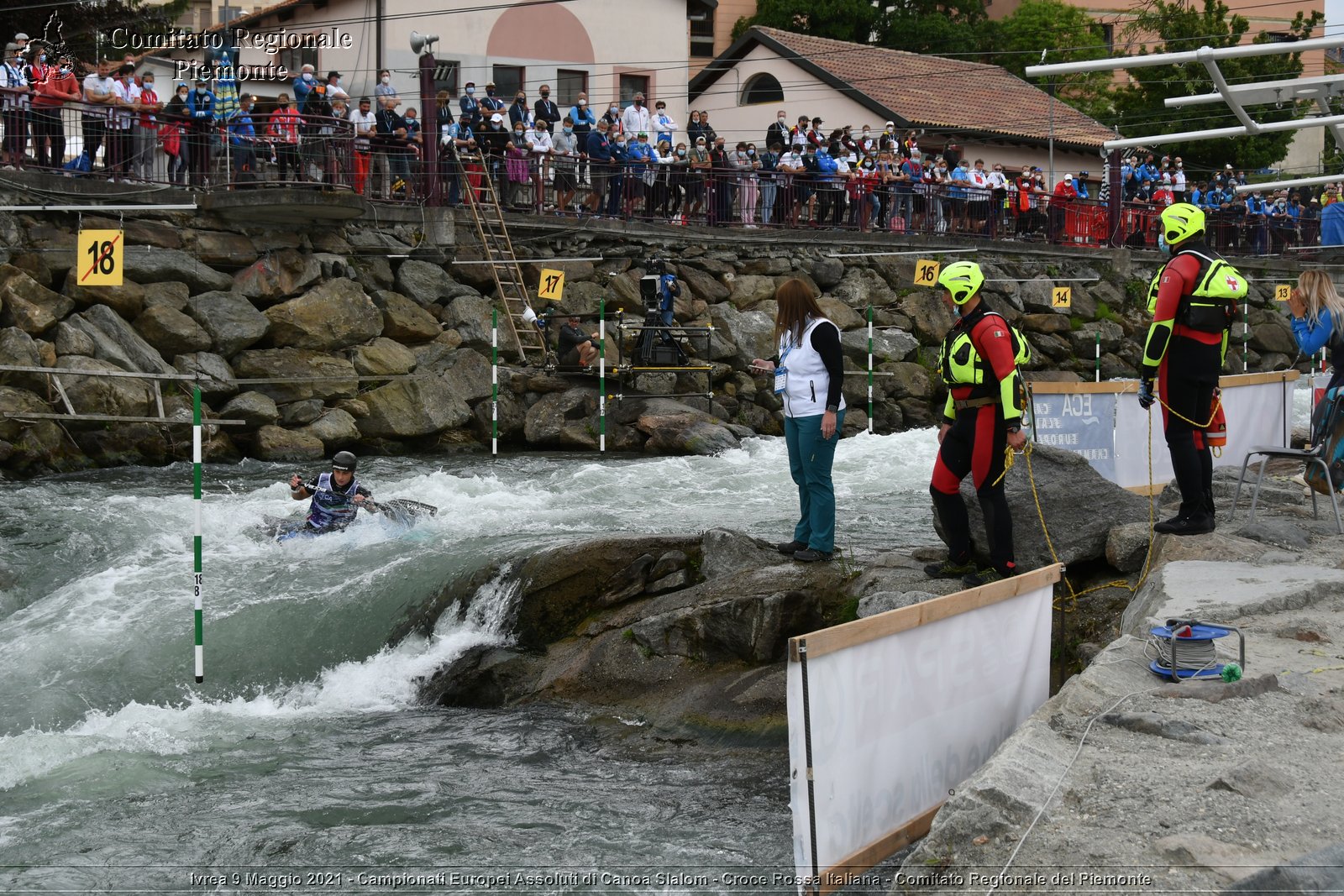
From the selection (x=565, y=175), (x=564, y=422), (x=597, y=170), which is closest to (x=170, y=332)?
(x=564, y=422)

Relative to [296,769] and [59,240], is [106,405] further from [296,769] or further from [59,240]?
[296,769]

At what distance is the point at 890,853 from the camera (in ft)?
16.5

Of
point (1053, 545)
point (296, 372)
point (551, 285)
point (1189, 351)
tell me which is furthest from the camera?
point (551, 285)

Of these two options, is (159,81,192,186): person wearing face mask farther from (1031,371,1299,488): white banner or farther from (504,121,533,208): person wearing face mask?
(1031,371,1299,488): white banner

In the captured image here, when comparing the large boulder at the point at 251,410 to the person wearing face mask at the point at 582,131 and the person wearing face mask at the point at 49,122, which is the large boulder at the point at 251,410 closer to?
the person wearing face mask at the point at 49,122

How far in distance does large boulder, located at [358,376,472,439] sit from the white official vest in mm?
10890

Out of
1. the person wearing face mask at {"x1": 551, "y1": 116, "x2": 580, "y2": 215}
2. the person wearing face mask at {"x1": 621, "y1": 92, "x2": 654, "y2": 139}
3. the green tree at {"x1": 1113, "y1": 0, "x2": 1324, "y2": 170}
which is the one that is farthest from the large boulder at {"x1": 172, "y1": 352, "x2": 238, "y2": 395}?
the green tree at {"x1": 1113, "y1": 0, "x2": 1324, "y2": 170}

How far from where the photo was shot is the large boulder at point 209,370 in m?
17.2

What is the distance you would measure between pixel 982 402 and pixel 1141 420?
4.34 metres

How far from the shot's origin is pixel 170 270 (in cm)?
1797

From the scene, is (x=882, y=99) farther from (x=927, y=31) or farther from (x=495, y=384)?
(x=495, y=384)

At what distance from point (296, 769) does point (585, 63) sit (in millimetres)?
26622

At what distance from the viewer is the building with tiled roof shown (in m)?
36.9

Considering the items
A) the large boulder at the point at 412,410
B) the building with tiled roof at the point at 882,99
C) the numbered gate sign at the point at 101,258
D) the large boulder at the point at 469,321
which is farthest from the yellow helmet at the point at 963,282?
the building with tiled roof at the point at 882,99
